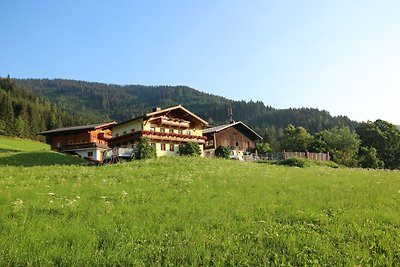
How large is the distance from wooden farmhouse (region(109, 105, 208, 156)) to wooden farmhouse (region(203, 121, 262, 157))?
6.70m

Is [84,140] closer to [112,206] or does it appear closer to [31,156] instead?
[31,156]

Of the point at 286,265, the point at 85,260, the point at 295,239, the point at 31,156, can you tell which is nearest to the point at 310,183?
the point at 295,239

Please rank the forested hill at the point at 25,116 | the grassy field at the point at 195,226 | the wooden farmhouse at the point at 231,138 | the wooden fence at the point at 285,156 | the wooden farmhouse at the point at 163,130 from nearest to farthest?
1. the grassy field at the point at 195,226
2. the wooden farmhouse at the point at 163,130
3. the wooden fence at the point at 285,156
4. the wooden farmhouse at the point at 231,138
5. the forested hill at the point at 25,116

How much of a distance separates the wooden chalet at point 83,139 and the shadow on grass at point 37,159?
8.91m

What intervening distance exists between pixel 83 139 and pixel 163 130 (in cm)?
2150

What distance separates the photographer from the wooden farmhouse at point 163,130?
186ft

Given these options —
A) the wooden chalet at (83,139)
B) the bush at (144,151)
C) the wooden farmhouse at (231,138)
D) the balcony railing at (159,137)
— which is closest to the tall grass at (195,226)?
the bush at (144,151)

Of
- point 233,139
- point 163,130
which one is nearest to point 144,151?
point 163,130

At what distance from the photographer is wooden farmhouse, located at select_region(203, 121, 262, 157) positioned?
235 feet

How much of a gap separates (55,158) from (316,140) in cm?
5637

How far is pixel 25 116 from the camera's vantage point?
427 ft

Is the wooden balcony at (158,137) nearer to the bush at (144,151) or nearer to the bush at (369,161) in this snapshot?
the bush at (144,151)

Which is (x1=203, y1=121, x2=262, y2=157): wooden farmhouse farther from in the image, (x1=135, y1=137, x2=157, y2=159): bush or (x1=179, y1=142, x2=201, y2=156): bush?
(x1=135, y1=137, x2=157, y2=159): bush

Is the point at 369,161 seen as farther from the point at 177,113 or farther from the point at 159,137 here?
the point at 159,137
